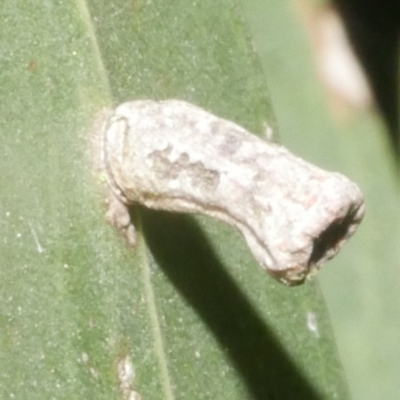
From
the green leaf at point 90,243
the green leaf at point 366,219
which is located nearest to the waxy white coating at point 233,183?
the green leaf at point 90,243

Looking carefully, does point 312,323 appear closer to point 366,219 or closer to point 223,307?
point 223,307

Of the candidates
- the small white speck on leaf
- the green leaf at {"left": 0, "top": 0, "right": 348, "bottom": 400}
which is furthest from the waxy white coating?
the small white speck on leaf

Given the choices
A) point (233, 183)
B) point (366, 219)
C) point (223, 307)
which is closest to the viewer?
point (233, 183)

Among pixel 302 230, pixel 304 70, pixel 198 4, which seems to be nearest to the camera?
pixel 302 230

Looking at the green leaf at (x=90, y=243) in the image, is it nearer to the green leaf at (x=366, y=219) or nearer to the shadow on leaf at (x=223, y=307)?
the shadow on leaf at (x=223, y=307)

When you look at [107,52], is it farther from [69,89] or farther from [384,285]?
[384,285]

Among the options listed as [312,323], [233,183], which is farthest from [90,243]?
[312,323]

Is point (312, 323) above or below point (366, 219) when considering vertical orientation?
above

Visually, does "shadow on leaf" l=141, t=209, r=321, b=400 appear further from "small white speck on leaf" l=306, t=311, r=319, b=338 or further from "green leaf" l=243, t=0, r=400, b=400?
"green leaf" l=243, t=0, r=400, b=400

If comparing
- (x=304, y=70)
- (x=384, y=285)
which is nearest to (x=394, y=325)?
(x=384, y=285)
